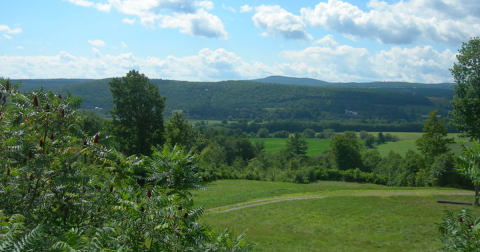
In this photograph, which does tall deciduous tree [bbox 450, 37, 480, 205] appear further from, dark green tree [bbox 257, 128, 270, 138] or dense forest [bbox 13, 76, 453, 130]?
dense forest [bbox 13, 76, 453, 130]

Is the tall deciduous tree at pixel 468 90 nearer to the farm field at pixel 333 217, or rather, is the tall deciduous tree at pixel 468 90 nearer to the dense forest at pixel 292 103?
the farm field at pixel 333 217

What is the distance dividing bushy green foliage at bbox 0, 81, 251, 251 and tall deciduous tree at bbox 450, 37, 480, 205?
71.8 ft

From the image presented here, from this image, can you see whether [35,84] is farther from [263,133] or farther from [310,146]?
[310,146]

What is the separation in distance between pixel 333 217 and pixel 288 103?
166m

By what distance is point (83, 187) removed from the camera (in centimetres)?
429

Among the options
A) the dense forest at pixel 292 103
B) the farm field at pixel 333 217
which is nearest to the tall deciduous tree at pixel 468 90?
the farm field at pixel 333 217

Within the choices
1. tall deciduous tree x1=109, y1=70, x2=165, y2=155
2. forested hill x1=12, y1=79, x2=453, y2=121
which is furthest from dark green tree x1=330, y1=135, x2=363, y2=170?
forested hill x1=12, y1=79, x2=453, y2=121

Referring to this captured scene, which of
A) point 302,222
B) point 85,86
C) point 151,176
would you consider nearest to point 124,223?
point 151,176

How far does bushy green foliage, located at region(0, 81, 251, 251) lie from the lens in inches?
132

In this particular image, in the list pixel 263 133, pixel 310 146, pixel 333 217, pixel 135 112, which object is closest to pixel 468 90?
pixel 333 217

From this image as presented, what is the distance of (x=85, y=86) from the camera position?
127438 mm

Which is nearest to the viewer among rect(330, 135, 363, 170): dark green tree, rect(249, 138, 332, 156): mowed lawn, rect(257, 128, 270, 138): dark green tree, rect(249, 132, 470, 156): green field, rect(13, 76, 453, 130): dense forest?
rect(330, 135, 363, 170): dark green tree

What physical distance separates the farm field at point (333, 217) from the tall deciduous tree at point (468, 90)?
15.4 ft

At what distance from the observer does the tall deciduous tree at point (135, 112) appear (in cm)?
3102
